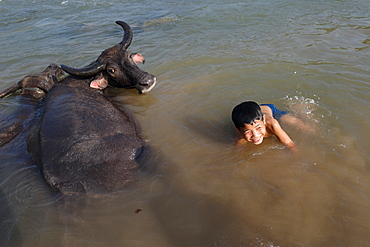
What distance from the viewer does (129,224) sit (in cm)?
249

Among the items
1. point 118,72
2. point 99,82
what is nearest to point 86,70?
point 99,82

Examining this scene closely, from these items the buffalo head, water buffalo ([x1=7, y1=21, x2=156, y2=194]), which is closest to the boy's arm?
water buffalo ([x1=7, y1=21, x2=156, y2=194])

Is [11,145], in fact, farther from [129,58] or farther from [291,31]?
[291,31]

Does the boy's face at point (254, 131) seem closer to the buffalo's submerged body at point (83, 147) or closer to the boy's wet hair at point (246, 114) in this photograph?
the boy's wet hair at point (246, 114)

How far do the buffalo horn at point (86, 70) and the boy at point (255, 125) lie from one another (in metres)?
2.91

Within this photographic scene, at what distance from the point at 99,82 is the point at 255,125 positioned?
10.7 ft

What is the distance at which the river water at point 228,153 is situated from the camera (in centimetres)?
240

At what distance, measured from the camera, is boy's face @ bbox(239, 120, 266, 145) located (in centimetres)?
334

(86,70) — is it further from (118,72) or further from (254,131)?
(254,131)

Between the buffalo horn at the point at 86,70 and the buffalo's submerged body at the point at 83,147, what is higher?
the buffalo horn at the point at 86,70

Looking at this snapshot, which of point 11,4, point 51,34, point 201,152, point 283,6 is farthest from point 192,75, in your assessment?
point 11,4

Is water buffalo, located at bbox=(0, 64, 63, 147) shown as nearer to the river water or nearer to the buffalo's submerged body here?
the river water

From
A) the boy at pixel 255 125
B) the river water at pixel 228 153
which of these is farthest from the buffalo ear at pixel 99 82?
the boy at pixel 255 125

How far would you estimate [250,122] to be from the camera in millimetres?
3305
